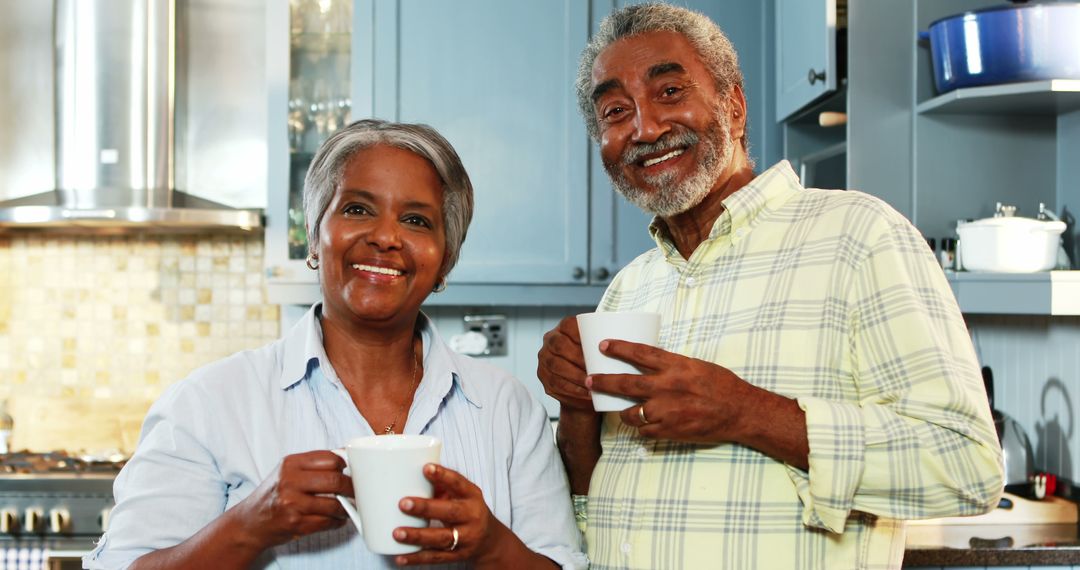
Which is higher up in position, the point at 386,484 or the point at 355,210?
the point at 355,210

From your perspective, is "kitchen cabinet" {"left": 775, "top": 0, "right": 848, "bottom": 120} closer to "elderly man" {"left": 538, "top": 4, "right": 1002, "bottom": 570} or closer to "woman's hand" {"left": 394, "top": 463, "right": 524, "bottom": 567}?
"elderly man" {"left": 538, "top": 4, "right": 1002, "bottom": 570}

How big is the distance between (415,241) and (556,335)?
192 millimetres

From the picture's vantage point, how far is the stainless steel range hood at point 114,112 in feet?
9.21

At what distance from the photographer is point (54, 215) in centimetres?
268

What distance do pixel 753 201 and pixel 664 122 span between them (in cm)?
15

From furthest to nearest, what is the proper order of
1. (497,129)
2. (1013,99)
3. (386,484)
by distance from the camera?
(497,129) < (1013,99) < (386,484)

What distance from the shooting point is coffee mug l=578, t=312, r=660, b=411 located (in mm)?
959

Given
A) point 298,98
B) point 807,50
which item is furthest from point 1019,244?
point 298,98

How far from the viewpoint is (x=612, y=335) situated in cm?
96

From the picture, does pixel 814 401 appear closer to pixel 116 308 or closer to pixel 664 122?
pixel 664 122

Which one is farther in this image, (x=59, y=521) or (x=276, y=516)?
(x=59, y=521)

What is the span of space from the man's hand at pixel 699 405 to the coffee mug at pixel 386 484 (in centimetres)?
22

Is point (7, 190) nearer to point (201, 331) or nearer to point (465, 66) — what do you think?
point (201, 331)

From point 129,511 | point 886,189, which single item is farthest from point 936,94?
point 129,511
